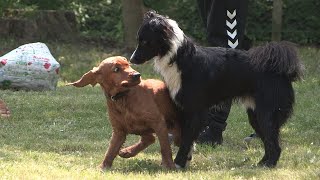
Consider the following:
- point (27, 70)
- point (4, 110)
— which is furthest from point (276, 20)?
point (4, 110)

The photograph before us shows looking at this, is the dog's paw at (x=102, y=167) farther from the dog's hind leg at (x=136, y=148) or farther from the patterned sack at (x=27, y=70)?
the patterned sack at (x=27, y=70)

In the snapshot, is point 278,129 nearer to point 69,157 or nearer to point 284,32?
point 69,157

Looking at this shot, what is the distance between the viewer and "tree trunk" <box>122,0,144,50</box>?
1727 centimetres

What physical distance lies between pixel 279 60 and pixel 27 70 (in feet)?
19.1

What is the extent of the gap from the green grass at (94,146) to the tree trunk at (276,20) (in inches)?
262

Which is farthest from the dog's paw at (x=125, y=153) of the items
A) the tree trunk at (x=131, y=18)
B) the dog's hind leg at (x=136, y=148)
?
the tree trunk at (x=131, y=18)

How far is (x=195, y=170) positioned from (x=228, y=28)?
183 cm

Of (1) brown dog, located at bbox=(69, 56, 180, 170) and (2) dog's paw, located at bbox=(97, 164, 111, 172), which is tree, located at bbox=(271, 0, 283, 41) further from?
(2) dog's paw, located at bbox=(97, 164, 111, 172)

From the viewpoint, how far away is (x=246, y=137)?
295 inches

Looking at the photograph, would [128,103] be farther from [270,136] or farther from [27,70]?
[27,70]

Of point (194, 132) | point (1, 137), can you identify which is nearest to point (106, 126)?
point (1, 137)

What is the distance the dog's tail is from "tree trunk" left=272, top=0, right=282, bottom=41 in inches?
471

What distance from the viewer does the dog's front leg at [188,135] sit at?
5.84 metres

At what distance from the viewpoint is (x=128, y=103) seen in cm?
563
